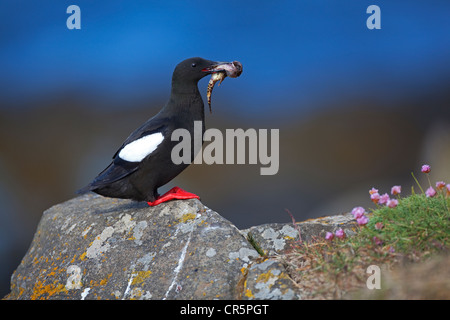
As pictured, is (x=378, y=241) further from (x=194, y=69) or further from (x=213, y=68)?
(x=194, y=69)

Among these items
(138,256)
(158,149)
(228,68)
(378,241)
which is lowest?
(138,256)

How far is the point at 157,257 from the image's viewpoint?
475 centimetres

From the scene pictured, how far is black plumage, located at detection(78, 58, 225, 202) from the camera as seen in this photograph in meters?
5.48

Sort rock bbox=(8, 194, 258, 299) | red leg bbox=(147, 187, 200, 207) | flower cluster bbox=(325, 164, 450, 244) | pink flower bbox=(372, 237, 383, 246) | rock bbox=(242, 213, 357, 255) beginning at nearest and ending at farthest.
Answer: pink flower bbox=(372, 237, 383, 246) < flower cluster bbox=(325, 164, 450, 244) < rock bbox=(8, 194, 258, 299) < rock bbox=(242, 213, 357, 255) < red leg bbox=(147, 187, 200, 207)

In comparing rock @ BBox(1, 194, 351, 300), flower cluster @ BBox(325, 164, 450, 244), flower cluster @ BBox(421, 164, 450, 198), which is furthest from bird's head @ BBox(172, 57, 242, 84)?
flower cluster @ BBox(421, 164, 450, 198)

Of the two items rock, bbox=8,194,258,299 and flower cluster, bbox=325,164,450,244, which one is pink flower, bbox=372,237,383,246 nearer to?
flower cluster, bbox=325,164,450,244

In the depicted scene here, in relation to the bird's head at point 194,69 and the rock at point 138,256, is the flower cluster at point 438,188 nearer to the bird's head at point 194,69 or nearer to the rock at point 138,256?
the rock at point 138,256

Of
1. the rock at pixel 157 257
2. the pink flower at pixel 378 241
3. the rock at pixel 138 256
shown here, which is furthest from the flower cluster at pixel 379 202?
the rock at pixel 138 256

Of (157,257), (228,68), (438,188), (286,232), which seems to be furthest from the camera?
(228,68)

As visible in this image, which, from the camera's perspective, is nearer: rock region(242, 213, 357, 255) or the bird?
rock region(242, 213, 357, 255)

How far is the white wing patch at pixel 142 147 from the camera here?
546cm

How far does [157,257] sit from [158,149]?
4.67ft

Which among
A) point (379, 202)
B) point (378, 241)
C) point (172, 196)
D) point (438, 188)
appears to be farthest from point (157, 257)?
point (438, 188)

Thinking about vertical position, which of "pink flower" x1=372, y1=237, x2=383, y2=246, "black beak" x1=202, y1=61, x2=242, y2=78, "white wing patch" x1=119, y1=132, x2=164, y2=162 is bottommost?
"pink flower" x1=372, y1=237, x2=383, y2=246
